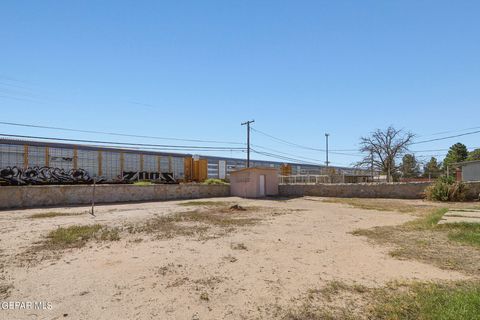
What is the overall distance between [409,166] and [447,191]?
26133 mm

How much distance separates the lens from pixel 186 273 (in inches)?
206

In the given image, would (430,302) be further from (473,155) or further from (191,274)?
(473,155)

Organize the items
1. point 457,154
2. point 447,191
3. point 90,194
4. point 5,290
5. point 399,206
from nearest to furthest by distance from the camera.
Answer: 1. point 5,290
2. point 399,206
3. point 447,191
4. point 90,194
5. point 457,154

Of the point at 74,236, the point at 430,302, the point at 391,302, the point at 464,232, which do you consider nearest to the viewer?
the point at 430,302

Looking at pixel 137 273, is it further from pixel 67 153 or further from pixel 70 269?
pixel 67 153

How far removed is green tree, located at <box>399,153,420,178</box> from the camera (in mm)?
41188

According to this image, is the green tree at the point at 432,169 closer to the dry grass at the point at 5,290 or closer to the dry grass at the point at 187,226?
the dry grass at the point at 187,226

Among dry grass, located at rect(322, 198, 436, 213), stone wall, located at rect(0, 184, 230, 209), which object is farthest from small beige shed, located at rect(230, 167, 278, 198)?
dry grass, located at rect(322, 198, 436, 213)

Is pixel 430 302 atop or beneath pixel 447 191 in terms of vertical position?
beneath

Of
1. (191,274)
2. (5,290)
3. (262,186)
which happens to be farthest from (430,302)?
(262,186)

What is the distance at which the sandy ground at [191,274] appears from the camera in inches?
153

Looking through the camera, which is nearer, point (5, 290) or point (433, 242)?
point (5, 290)

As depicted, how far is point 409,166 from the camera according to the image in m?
42.0

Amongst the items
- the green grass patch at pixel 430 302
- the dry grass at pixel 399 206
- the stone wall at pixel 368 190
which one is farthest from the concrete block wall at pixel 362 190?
the green grass patch at pixel 430 302
